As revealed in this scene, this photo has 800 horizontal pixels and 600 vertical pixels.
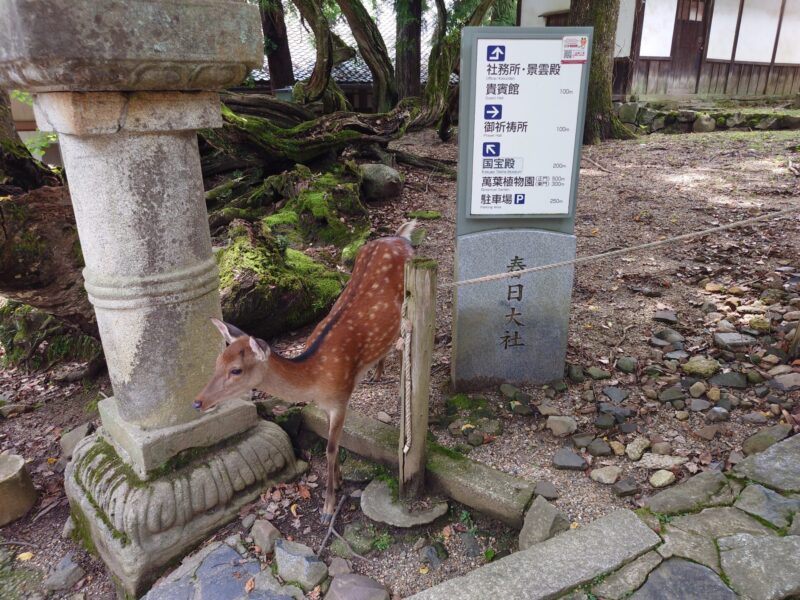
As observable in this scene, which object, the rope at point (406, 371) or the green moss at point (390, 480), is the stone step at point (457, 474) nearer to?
the green moss at point (390, 480)

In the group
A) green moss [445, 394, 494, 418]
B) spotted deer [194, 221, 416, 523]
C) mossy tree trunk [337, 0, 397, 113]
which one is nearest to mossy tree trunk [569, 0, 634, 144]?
mossy tree trunk [337, 0, 397, 113]

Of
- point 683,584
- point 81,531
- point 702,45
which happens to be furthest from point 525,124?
point 702,45

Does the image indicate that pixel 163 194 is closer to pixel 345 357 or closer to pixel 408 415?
pixel 345 357

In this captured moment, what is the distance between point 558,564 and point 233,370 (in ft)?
4.83

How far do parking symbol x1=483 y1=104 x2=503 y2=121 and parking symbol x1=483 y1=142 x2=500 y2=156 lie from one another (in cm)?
13

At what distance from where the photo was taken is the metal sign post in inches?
117

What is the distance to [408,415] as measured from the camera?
250cm

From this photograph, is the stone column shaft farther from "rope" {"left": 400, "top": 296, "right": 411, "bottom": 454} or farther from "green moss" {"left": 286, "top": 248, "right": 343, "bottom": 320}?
"green moss" {"left": 286, "top": 248, "right": 343, "bottom": 320}

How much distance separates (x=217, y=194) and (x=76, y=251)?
377cm

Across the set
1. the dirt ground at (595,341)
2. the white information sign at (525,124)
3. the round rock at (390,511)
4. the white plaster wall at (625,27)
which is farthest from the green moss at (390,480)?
the white plaster wall at (625,27)

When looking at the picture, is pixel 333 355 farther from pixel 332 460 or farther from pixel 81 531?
pixel 81 531

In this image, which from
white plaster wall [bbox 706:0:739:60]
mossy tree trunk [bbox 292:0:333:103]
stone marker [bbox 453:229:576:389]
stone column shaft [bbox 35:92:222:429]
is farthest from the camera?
white plaster wall [bbox 706:0:739:60]

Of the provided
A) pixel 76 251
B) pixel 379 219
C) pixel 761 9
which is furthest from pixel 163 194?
pixel 761 9

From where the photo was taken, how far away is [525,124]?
3086mm
